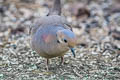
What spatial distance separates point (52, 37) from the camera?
4449 mm

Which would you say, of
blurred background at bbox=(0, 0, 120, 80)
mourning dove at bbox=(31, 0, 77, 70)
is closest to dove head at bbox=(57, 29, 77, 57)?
mourning dove at bbox=(31, 0, 77, 70)

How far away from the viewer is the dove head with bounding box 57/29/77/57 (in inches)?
165

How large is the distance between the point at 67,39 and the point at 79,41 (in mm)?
2294

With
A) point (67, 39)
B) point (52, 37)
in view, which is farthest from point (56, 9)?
point (67, 39)

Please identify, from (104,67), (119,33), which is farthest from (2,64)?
(119,33)

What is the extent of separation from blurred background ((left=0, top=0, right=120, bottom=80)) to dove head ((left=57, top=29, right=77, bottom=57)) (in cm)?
64

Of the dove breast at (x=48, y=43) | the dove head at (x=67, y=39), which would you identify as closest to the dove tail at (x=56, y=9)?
the dove breast at (x=48, y=43)

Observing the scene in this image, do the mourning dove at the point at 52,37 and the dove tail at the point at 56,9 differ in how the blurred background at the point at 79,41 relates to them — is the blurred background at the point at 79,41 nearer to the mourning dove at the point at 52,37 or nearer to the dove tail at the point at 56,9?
the mourning dove at the point at 52,37

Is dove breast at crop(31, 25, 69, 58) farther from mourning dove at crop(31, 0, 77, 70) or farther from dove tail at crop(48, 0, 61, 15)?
dove tail at crop(48, 0, 61, 15)

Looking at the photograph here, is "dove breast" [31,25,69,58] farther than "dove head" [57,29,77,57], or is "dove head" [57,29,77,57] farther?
"dove breast" [31,25,69,58]

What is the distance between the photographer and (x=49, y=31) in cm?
453

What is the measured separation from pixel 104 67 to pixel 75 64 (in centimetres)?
44

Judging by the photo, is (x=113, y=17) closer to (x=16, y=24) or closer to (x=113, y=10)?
(x=113, y=10)

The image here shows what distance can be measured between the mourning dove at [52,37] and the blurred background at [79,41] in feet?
1.42
